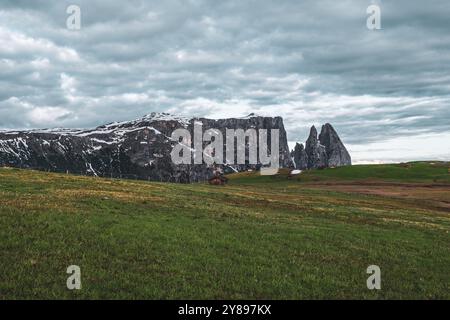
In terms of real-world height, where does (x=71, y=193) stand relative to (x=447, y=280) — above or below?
above

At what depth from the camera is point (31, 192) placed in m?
38.3

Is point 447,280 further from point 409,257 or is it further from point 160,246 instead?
point 160,246

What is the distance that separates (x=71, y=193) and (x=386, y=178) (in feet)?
510

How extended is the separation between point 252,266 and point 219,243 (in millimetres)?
4561

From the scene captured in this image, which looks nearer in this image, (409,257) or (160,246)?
(160,246)

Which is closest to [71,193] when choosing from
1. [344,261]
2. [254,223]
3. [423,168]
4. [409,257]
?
[254,223]

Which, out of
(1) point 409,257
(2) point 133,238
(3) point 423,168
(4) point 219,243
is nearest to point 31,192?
(2) point 133,238

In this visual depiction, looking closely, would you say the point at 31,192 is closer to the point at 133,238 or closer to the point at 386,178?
the point at 133,238

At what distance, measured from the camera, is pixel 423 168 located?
198m
